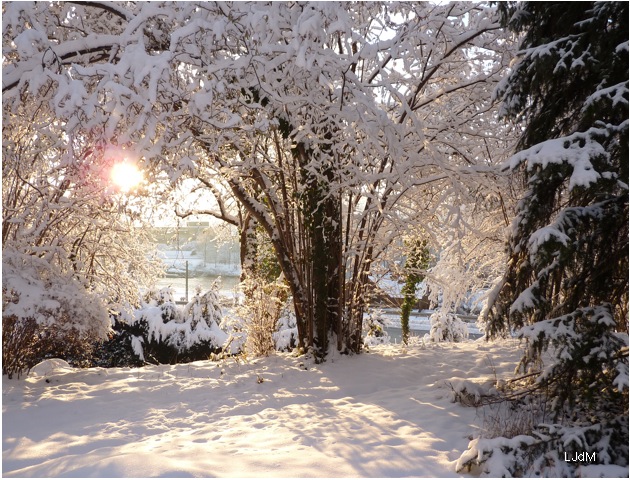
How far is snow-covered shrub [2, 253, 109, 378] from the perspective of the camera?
16.5ft

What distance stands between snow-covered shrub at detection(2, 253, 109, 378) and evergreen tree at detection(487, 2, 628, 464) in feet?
14.4

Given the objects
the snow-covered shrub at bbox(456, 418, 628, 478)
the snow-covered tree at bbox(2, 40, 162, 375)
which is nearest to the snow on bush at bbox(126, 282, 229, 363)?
the snow-covered tree at bbox(2, 40, 162, 375)

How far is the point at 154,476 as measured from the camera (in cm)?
282

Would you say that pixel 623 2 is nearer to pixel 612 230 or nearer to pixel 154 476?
pixel 612 230

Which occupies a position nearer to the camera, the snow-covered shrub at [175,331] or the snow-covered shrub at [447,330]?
the snow-covered shrub at [175,331]

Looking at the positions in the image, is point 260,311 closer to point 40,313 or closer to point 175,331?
point 40,313

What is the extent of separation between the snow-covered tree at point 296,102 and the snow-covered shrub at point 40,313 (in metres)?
1.94

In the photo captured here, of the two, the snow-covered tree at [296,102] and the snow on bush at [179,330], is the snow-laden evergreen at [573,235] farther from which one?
the snow on bush at [179,330]

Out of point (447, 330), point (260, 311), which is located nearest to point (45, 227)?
point (260, 311)

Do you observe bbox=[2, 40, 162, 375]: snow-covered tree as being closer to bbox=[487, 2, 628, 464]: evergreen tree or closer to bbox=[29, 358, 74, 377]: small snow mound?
bbox=[29, 358, 74, 377]: small snow mound

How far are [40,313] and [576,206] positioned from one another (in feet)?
17.0

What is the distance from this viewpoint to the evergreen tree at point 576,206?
3.04 meters

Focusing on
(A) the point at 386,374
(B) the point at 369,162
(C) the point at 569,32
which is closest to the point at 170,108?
(B) the point at 369,162

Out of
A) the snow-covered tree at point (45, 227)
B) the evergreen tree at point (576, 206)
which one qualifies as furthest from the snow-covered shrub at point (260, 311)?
the evergreen tree at point (576, 206)
